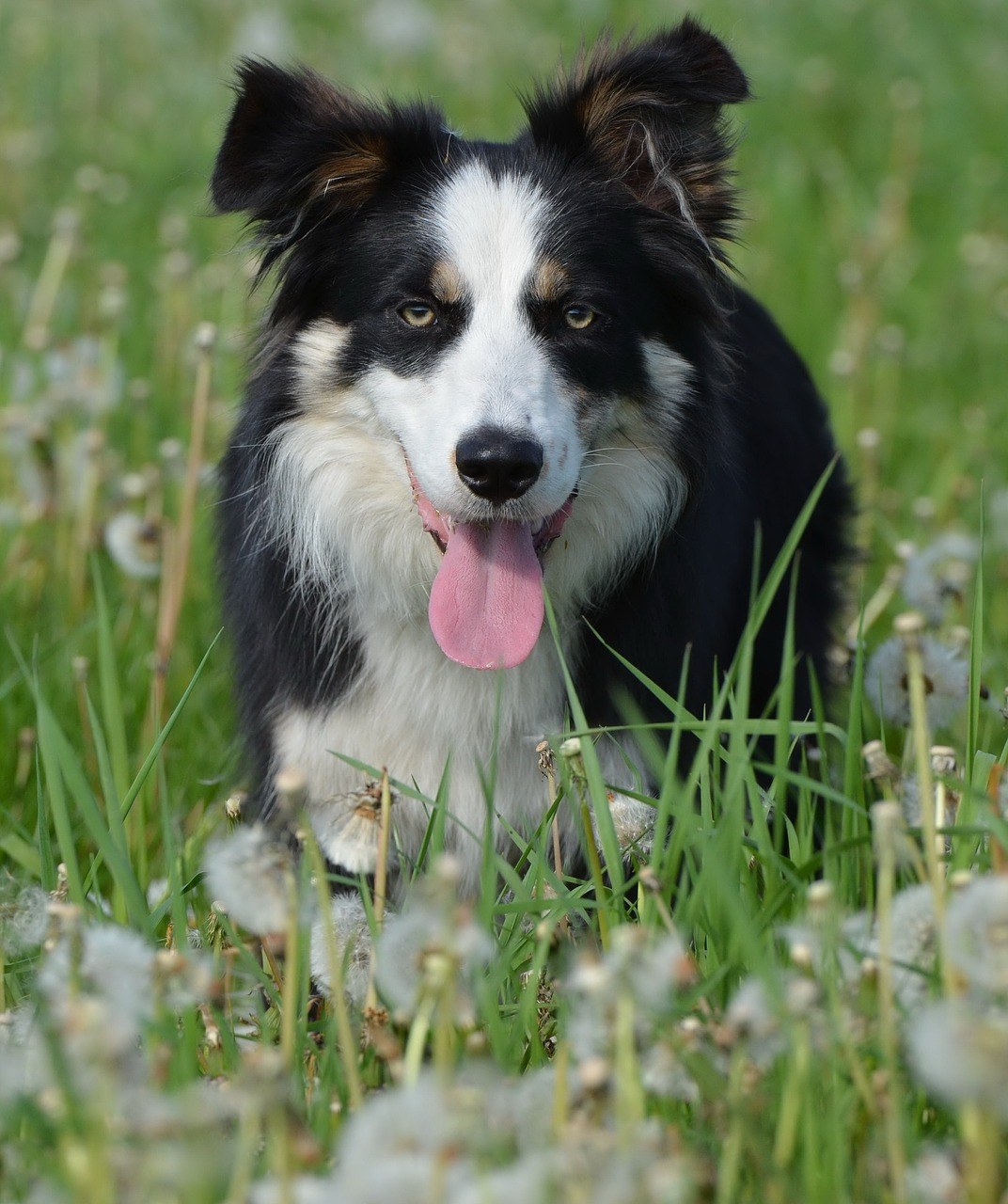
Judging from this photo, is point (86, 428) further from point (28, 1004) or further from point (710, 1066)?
point (710, 1066)

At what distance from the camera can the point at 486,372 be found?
2760 millimetres

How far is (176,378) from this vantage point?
17.5 feet

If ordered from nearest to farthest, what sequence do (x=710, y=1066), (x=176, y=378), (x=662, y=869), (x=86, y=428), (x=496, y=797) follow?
(x=710, y=1066), (x=662, y=869), (x=496, y=797), (x=86, y=428), (x=176, y=378)

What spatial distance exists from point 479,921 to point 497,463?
0.88 m

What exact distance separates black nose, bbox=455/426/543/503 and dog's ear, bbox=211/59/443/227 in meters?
0.73

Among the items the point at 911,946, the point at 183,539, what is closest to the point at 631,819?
the point at 911,946

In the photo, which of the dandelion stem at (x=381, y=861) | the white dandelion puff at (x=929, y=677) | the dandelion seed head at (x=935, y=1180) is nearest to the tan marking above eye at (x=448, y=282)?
the white dandelion puff at (x=929, y=677)

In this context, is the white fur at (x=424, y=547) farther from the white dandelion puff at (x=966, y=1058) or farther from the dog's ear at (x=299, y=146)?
the white dandelion puff at (x=966, y=1058)

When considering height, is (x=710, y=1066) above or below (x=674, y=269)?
below

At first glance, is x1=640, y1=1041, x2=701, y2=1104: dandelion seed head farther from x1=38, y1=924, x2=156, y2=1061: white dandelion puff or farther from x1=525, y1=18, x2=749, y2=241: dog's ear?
x1=525, y1=18, x2=749, y2=241: dog's ear

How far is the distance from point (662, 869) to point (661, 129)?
163 centimetres

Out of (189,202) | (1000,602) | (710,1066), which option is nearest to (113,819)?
(710,1066)

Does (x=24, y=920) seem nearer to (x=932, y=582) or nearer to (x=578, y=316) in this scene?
(x=578, y=316)

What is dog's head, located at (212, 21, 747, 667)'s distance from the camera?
9.41ft
